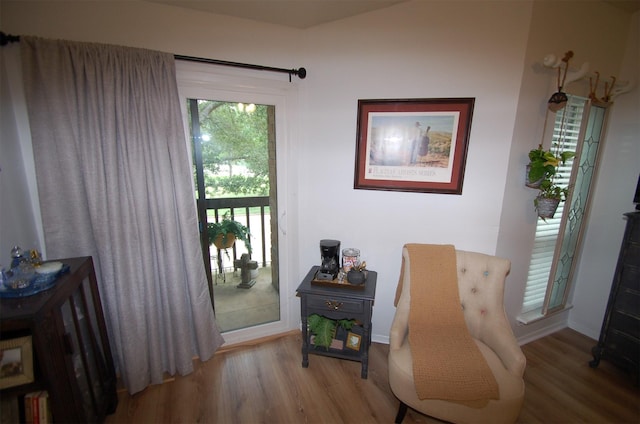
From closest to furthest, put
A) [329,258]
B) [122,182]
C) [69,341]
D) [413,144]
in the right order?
[69,341] → [122,182] → [413,144] → [329,258]

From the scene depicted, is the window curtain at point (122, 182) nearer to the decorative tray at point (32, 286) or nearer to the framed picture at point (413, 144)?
the decorative tray at point (32, 286)

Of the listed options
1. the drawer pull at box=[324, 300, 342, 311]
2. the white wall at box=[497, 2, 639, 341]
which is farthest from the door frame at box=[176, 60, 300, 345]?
the white wall at box=[497, 2, 639, 341]

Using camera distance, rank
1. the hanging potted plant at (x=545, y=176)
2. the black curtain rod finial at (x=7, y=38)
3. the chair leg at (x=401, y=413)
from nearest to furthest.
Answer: the black curtain rod finial at (x=7, y=38) → the chair leg at (x=401, y=413) → the hanging potted plant at (x=545, y=176)

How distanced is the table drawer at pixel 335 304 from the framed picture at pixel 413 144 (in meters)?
0.85

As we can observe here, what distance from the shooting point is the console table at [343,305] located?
172cm

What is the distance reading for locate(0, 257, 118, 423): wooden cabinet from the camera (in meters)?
1.01

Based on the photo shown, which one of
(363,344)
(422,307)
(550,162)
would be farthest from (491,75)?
(363,344)

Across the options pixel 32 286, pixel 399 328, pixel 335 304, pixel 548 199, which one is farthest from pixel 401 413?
pixel 32 286

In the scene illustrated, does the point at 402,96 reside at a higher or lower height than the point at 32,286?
higher

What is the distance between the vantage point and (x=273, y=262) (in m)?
2.28

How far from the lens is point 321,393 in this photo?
5.62ft

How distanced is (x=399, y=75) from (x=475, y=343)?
1.80 meters

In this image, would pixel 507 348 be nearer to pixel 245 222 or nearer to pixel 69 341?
pixel 245 222

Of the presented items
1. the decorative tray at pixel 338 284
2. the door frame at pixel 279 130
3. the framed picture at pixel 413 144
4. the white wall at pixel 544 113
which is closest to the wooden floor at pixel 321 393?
the door frame at pixel 279 130
